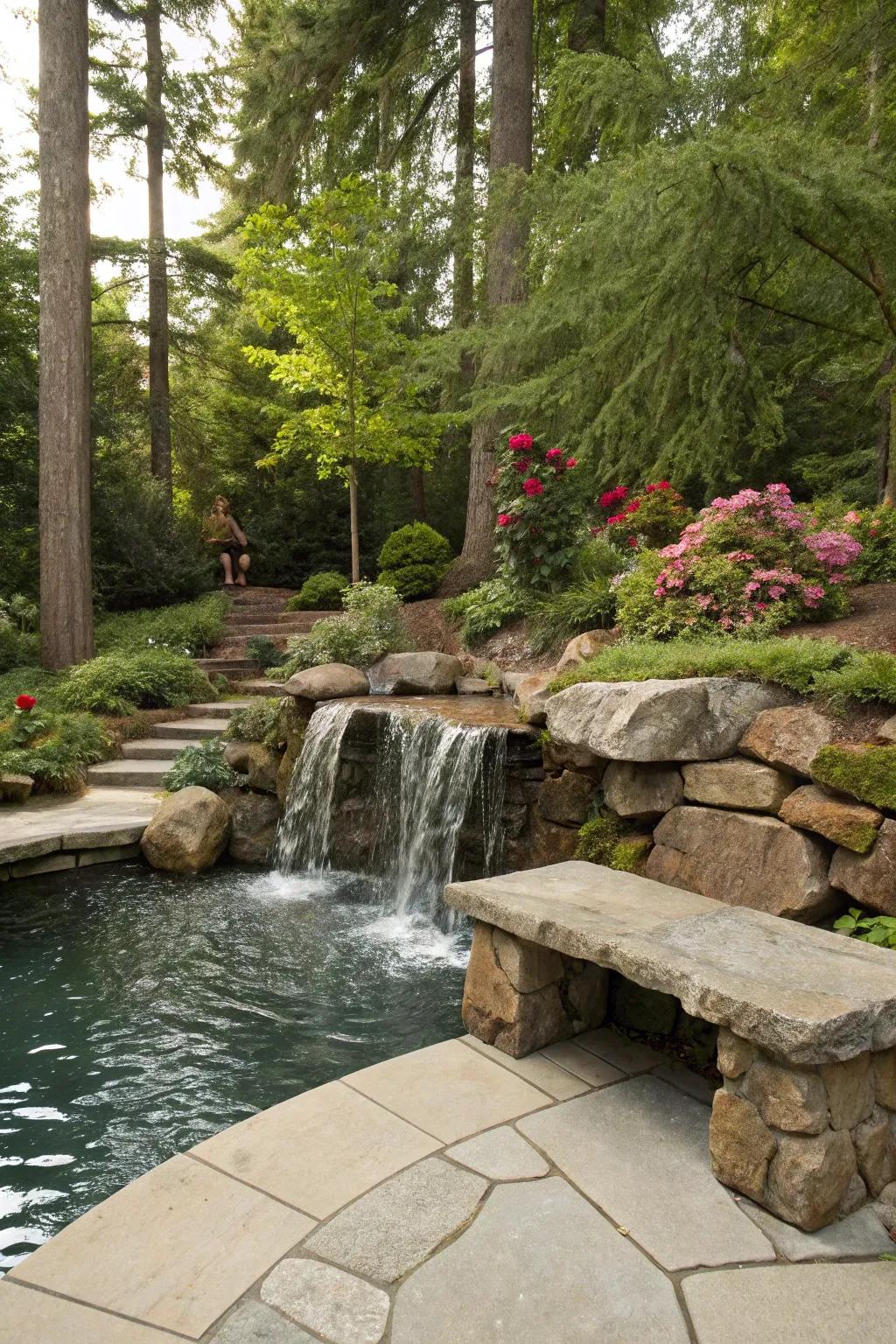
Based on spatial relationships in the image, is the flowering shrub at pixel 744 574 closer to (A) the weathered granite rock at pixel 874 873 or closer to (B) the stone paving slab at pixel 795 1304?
(A) the weathered granite rock at pixel 874 873

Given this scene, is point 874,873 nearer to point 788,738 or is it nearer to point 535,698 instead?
point 788,738

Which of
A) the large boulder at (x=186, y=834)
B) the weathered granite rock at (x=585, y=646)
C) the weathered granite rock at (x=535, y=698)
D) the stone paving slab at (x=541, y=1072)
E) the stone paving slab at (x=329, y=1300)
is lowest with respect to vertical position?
the large boulder at (x=186, y=834)

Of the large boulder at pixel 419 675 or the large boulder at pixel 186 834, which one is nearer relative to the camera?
the large boulder at pixel 186 834

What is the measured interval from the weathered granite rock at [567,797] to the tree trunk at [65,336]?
667cm

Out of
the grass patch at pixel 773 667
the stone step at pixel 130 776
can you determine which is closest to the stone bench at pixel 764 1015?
the grass patch at pixel 773 667

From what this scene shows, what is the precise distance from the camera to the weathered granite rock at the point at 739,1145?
6.47 ft

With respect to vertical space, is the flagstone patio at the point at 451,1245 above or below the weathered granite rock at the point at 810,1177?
below

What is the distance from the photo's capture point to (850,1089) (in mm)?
1962

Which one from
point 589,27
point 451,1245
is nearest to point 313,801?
point 451,1245

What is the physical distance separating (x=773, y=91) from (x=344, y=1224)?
29.1ft

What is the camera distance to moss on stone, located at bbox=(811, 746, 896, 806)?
2.97 metres

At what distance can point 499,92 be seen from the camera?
9.48 m

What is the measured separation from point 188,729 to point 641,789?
17.0 ft

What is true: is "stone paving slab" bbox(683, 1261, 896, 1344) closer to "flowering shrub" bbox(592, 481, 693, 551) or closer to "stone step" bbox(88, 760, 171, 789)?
"flowering shrub" bbox(592, 481, 693, 551)
